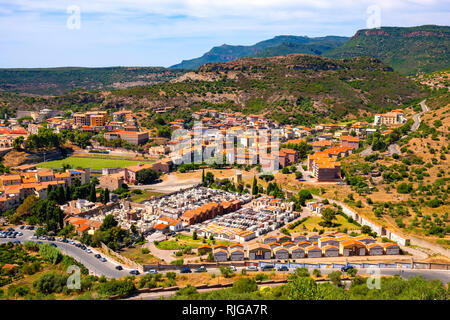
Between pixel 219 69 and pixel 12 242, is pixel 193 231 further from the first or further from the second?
pixel 219 69

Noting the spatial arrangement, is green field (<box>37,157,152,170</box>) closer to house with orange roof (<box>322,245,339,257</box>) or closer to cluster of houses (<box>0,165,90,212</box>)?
cluster of houses (<box>0,165,90,212</box>)

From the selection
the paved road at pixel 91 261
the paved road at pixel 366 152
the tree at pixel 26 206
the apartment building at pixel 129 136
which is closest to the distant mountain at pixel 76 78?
the apartment building at pixel 129 136

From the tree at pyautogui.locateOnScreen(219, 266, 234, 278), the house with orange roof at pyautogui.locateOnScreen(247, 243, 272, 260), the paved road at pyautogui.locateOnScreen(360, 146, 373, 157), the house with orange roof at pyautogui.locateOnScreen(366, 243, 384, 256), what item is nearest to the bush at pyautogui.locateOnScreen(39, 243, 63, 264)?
the tree at pyautogui.locateOnScreen(219, 266, 234, 278)
